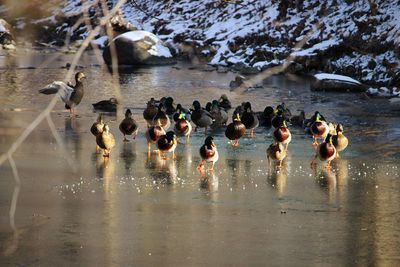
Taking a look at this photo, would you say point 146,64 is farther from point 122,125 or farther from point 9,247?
point 9,247

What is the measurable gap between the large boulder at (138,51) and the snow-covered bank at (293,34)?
5.11ft

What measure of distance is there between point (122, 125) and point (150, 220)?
19.6ft

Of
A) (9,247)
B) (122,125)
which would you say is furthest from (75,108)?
(9,247)

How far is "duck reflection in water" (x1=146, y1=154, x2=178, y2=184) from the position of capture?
12211 mm

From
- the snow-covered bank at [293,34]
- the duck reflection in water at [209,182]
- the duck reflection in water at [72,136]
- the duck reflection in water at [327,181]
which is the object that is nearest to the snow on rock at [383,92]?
the snow-covered bank at [293,34]

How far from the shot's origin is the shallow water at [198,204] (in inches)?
337

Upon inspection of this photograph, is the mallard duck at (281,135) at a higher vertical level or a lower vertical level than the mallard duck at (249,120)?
lower

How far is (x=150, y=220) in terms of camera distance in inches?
387

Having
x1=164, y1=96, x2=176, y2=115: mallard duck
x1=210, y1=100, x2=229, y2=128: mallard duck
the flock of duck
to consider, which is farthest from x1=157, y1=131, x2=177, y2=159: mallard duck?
x1=164, y1=96, x2=176, y2=115: mallard duck

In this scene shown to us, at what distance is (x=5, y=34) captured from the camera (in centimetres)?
4053

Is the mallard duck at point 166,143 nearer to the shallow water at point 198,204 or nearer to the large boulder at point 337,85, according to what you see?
the shallow water at point 198,204

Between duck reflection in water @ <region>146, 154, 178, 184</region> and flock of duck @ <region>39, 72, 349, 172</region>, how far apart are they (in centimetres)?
29

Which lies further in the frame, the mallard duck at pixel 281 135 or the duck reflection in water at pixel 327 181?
the mallard duck at pixel 281 135

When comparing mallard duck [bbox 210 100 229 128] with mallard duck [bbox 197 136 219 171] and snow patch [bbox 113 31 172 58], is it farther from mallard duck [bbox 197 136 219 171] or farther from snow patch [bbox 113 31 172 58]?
snow patch [bbox 113 31 172 58]
